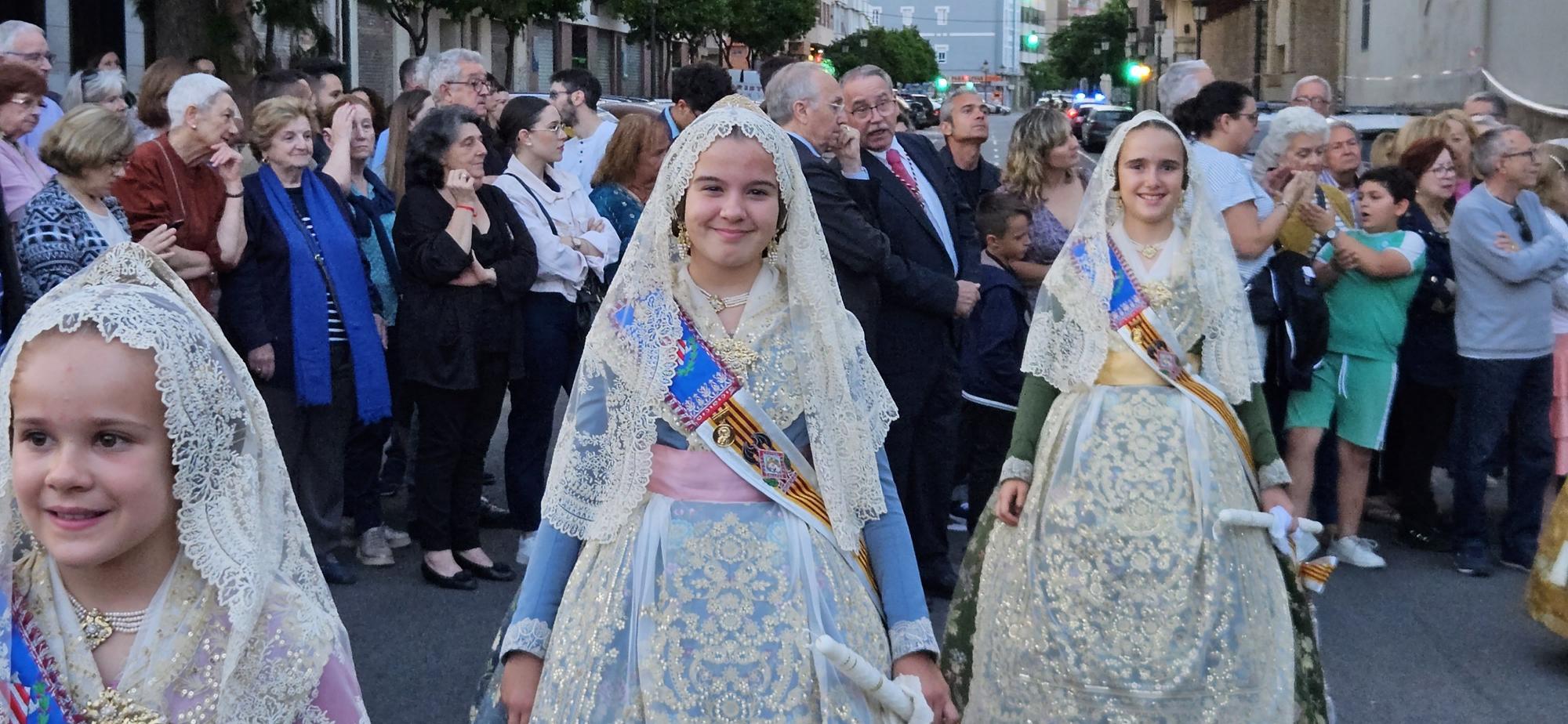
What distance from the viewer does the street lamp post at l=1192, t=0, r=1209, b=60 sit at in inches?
2157

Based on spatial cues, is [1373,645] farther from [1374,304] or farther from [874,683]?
[874,683]

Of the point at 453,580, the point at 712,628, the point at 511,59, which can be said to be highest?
the point at 511,59

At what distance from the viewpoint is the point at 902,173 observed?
7.01m

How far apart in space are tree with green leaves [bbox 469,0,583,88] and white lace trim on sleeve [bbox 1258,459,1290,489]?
82.5 ft

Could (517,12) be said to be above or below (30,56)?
above

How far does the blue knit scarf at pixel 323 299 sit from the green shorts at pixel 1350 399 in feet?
13.1

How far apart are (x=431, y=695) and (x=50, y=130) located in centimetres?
233

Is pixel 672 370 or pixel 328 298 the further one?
pixel 328 298

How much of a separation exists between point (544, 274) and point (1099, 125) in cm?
3748

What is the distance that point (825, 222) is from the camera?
20.9 feet

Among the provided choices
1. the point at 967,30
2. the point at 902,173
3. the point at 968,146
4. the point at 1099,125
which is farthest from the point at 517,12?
the point at 967,30

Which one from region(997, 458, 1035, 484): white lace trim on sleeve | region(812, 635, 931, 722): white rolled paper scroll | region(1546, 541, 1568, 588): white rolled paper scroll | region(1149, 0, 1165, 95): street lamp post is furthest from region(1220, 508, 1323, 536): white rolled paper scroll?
region(1149, 0, 1165, 95): street lamp post

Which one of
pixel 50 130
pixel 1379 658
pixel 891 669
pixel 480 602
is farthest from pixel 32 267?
pixel 1379 658

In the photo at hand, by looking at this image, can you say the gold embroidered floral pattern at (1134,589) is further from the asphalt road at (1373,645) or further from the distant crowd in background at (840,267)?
the distant crowd in background at (840,267)
